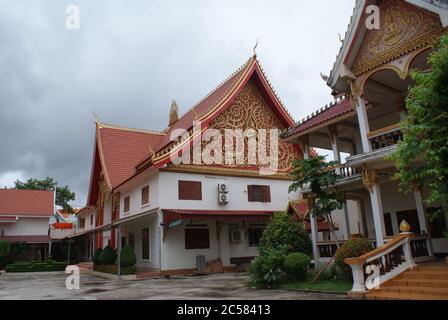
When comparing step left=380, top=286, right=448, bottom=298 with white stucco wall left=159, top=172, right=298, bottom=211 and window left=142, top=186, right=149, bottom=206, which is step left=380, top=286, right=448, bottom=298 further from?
window left=142, top=186, right=149, bottom=206

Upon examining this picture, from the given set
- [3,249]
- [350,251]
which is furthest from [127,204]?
[350,251]

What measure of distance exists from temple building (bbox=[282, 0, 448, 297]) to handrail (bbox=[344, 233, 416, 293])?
0.07 feet

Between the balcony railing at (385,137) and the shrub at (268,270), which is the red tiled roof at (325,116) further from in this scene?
the shrub at (268,270)

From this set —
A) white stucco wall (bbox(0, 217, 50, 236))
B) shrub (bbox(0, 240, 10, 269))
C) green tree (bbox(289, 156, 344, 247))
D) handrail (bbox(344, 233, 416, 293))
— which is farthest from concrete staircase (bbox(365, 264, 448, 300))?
white stucco wall (bbox(0, 217, 50, 236))

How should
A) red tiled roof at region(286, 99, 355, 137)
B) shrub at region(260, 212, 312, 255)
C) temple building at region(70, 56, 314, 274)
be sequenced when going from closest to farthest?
red tiled roof at region(286, 99, 355, 137), shrub at region(260, 212, 312, 255), temple building at region(70, 56, 314, 274)

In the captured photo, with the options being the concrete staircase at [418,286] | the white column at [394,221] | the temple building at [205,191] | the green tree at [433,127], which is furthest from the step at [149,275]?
the green tree at [433,127]

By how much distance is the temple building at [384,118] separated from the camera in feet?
28.8

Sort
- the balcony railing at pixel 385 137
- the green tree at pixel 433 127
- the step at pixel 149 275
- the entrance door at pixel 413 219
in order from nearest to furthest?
1. the green tree at pixel 433 127
2. the balcony railing at pixel 385 137
3. the entrance door at pixel 413 219
4. the step at pixel 149 275

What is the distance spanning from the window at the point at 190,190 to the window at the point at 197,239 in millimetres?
1560

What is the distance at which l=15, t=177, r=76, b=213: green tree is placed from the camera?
46812 millimetres

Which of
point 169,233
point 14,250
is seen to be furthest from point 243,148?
point 14,250

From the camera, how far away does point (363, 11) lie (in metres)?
10.0

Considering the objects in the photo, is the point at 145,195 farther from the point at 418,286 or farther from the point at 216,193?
the point at 418,286
